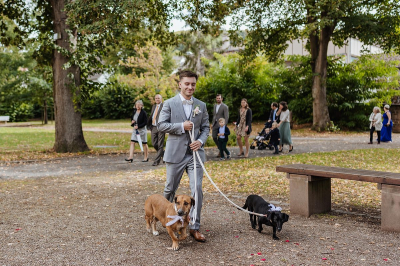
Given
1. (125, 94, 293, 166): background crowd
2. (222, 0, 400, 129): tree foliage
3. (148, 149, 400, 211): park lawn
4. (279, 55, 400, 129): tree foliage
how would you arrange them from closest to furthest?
1. (148, 149, 400, 211): park lawn
2. (125, 94, 293, 166): background crowd
3. (222, 0, 400, 129): tree foliage
4. (279, 55, 400, 129): tree foliage

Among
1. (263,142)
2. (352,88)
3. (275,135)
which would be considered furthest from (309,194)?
(352,88)

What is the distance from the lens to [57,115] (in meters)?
15.5

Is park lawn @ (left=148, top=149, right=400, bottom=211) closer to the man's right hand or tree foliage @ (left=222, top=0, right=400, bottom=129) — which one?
the man's right hand

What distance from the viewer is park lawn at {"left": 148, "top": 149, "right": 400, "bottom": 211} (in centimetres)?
789

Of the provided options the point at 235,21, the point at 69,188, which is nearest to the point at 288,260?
the point at 69,188

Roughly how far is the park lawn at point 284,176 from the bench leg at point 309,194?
2.53ft

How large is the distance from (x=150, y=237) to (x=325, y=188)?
290 centimetres

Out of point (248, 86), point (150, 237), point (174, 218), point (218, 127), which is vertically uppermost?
point (248, 86)

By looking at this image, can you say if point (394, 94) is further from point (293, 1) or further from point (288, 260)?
point (288, 260)

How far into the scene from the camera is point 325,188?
21.9ft

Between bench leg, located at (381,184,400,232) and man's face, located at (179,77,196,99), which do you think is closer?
man's face, located at (179,77,196,99)

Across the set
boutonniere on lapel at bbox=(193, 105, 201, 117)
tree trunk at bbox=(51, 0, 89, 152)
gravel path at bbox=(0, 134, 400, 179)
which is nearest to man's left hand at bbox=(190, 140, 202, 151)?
boutonniere on lapel at bbox=(193, 105, 201, 117)

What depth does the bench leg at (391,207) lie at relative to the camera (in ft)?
17.9

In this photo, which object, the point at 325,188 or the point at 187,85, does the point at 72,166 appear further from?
the point at 187,85
